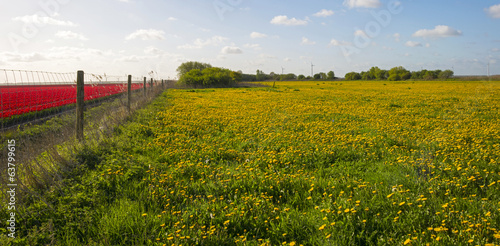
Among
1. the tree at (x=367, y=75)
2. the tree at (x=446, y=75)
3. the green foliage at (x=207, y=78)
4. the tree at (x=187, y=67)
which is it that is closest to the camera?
the green foliage at (x=207, y=78)

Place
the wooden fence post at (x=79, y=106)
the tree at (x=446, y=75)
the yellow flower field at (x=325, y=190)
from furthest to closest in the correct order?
the tree at (x=446, y=75)
the wooden fence post at (x=79, y=106)
the yellow flower field at (x=325, y=190)

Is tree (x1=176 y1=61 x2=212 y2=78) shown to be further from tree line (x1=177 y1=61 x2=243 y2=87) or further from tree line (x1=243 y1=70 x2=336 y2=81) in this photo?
tree line (x1=243 y1=70 x2=336 y2=81)

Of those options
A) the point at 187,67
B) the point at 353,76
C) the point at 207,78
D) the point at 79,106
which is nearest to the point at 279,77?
the point at 353,76

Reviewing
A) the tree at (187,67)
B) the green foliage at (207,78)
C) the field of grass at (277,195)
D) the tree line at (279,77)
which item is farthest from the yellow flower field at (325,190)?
the tree line at (279,77)

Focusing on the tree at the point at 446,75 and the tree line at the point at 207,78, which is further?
the tree at the point at 446,75

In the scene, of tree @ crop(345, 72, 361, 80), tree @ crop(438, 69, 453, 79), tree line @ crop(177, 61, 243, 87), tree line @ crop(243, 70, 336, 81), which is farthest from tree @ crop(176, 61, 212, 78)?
tree @ crop(438, 69, 453, 79)

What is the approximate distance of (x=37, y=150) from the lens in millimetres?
5844

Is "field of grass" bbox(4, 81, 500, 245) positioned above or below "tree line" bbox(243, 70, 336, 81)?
below

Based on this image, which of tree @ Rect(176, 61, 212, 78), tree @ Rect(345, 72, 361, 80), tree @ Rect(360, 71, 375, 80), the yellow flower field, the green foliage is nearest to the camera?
the yellow flower field

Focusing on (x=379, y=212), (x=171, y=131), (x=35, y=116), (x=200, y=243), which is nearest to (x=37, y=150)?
(x=200, y=243)

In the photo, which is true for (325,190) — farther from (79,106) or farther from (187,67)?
(187,67)

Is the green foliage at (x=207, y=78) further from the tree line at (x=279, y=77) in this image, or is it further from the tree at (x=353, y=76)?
the tree at (x=353, y=76)

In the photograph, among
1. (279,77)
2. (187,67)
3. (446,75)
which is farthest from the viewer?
(279,77)

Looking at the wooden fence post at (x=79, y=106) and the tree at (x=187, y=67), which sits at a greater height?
the tree at (x=187, y=67)
